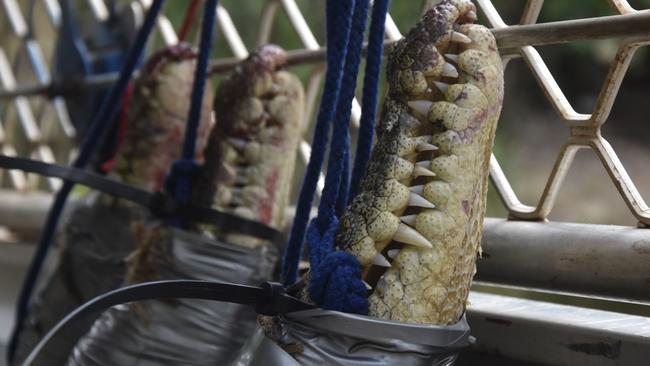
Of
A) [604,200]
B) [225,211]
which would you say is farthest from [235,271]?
[604,200]

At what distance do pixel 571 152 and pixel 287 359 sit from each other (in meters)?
0.31

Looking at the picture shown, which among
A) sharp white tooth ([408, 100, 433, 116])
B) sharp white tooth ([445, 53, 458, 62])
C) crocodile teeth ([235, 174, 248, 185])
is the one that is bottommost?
crocodile teeth ([235, 174, 248, 185])

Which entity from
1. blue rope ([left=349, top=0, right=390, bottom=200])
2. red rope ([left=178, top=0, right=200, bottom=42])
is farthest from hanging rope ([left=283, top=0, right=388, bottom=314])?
red rope ([left=178, top=0, right=200, bottom=42])

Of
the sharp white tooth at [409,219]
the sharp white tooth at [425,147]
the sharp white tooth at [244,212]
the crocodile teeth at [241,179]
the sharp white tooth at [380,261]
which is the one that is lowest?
the sharp white tooth at [380,261]

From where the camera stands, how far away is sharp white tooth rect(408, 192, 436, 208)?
1.48 feet

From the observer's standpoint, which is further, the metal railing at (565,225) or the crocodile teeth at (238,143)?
the crocodile teeth at (238,143)

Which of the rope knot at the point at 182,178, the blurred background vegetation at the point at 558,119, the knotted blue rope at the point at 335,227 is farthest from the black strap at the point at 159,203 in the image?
the blurred background vegetation at the point at 558,119

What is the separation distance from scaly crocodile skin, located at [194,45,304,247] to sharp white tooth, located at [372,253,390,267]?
0.72 feet

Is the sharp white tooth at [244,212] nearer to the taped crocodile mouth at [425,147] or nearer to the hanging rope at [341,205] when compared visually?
the hanging rope at [341,205]

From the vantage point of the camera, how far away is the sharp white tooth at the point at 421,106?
47cm

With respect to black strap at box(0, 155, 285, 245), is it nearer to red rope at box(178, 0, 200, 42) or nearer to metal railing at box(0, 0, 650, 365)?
metal railing at box(0, 0, 650, 365)

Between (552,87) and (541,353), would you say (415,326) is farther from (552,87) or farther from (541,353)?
(552,87)

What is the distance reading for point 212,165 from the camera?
683 millimetres

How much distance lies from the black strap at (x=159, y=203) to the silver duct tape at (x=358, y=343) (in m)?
0.20
